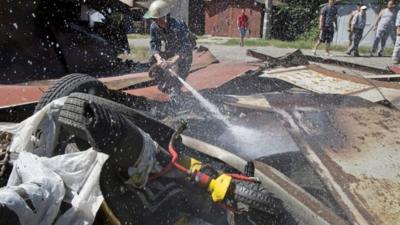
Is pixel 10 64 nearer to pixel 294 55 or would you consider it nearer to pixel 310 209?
pixel 294 55

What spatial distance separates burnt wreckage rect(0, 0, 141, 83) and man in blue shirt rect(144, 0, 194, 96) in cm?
254

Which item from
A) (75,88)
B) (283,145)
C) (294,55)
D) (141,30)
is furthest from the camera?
(141,30)

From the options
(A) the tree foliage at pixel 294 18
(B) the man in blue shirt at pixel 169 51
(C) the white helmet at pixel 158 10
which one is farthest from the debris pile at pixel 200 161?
(A) the tree foliage at pixel 294 18

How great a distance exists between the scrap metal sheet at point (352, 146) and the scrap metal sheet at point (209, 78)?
100 cm

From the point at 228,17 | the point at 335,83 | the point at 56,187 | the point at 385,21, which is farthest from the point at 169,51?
the point at 228,17

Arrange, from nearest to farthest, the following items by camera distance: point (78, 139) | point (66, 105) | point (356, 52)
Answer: point (66, 105) → point (78, 139) → point (356, 52)

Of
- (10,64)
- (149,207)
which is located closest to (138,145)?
(149,207)

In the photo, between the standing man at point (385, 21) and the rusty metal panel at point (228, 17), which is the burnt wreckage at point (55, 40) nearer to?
the standing man at point (385, 21)

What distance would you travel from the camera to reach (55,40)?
7.76 m

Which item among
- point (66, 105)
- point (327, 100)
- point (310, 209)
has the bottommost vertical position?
point (310, 209)

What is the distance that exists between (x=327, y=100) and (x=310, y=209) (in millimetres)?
2098

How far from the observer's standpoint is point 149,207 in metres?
2.53

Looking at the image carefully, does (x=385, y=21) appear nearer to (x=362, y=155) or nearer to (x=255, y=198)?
(x=362, y=155)

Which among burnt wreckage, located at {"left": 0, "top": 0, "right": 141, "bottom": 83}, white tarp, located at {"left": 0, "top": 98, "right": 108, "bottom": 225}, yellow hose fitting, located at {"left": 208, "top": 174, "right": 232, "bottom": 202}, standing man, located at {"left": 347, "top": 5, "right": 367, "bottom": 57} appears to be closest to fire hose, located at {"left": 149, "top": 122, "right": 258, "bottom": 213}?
yellow hose fitting, located at {"left": 208, "top": 174, "right": 232, "bottom": 202}
